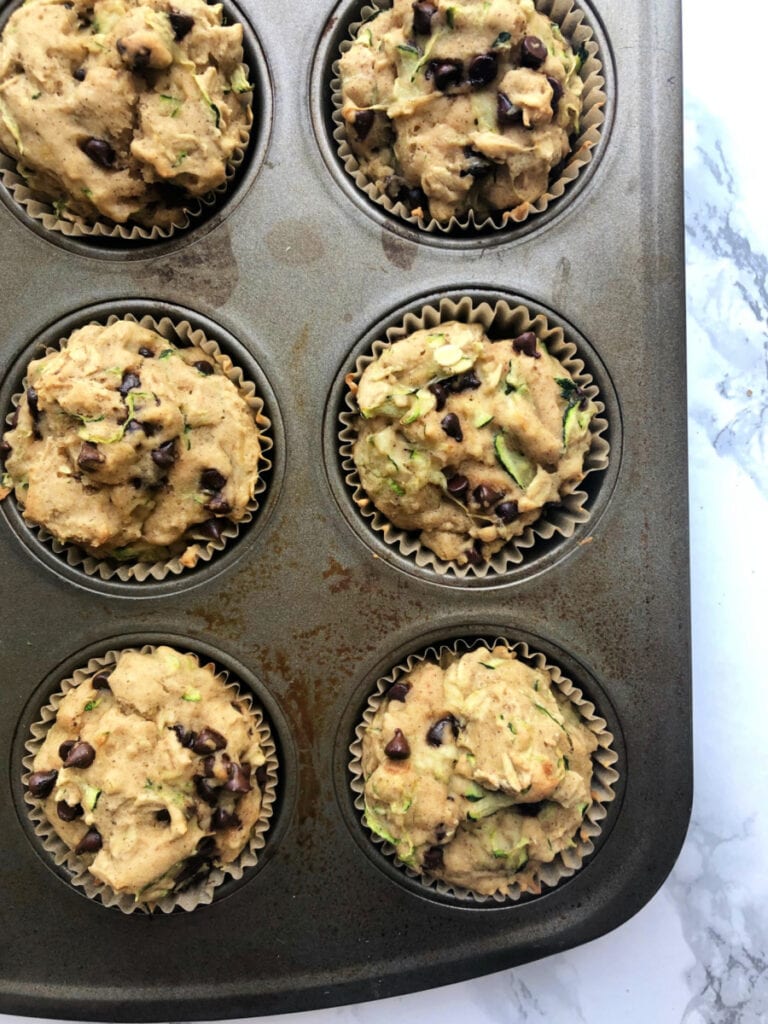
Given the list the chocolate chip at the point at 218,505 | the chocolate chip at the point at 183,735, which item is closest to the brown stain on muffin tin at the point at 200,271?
the chocolate chip at the point at 218,505

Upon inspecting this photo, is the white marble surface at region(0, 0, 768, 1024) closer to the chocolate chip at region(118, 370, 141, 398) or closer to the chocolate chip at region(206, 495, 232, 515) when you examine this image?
the chocolate chip at region(206, 495, 232, 515)

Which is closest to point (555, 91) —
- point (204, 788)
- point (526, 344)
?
point (526, 344)

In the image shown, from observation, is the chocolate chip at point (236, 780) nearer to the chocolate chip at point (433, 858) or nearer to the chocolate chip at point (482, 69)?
the chocolate chip at point (433, 858)

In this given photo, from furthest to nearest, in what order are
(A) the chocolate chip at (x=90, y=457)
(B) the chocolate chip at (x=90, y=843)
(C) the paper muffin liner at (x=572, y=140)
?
1. (C) the paper muffin liner at (x=572, y=140)
2. (B) the chocolate chip at (x=90, y=843)
3. (A) the chocolate chip at (x=90, y=457)

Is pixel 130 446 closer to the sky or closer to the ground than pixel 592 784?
→ closer to the sky

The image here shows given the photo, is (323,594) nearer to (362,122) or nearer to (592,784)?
(592,784)

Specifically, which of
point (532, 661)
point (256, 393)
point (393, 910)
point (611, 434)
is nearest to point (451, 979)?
point (393, 910)

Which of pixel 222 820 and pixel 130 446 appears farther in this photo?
pixel 222 820
